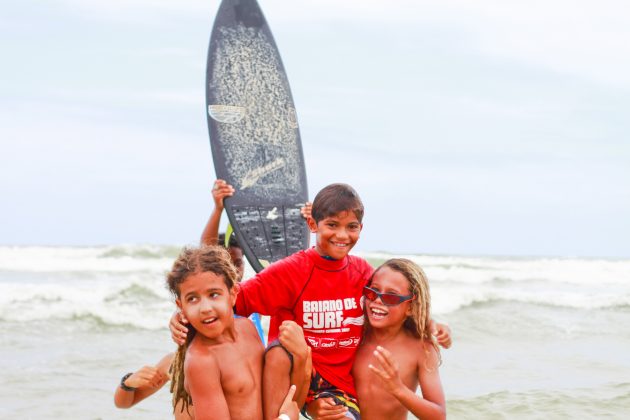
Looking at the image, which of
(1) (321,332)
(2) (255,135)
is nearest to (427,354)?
(1) (321,332)

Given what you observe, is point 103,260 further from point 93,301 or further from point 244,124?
point 244,124

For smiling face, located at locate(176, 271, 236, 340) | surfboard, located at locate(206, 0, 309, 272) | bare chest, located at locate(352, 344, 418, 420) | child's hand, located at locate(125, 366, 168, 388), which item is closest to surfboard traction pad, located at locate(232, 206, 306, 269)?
surfboard, located at locate(206, 0, 309, 272)

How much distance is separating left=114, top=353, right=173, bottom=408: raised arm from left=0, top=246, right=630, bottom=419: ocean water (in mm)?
2833

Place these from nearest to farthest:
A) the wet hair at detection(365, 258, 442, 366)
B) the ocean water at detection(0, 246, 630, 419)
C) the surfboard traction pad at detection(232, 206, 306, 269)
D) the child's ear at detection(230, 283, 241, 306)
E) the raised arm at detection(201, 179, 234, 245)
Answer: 1. the child's ear at detection(230, 283, 241, 306)
2. the wet hair at detection(365, 258, 442, 366)
3. the raised arm at detection(201, 179, 234, 245)
4. the surfboard traction pad at detection(232, 206, 306, 269)
5. the ocean water at detection(0, 246, 630, 419)

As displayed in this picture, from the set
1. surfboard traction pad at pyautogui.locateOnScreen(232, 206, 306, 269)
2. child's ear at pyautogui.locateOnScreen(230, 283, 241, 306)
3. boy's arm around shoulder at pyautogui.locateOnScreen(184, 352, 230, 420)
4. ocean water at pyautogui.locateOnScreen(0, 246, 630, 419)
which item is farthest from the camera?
ocean water at pyautogui.locateOnScreen(0, 246, 630, 419)

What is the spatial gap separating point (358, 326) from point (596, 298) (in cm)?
1334

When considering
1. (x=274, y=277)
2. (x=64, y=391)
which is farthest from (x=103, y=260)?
(x=274, y=277)

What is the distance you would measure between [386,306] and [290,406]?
1.87 feet

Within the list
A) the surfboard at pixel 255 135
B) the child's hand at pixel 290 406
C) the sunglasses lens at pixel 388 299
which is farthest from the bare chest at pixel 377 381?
the surfboard at pixel 255 135

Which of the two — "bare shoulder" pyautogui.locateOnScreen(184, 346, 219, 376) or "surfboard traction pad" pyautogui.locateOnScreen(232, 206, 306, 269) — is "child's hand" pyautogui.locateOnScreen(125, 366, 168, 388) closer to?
"bare shoulder" pyautogui.locateOnScreen(184, 346, 219, 376)

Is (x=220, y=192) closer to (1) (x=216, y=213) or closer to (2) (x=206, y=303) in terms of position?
(1) (x=216, y=213)

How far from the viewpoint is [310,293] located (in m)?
3.05

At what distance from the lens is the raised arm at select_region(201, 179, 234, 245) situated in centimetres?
410

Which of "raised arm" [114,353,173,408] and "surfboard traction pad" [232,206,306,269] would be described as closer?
"raised arm" [114,353,173,408]
